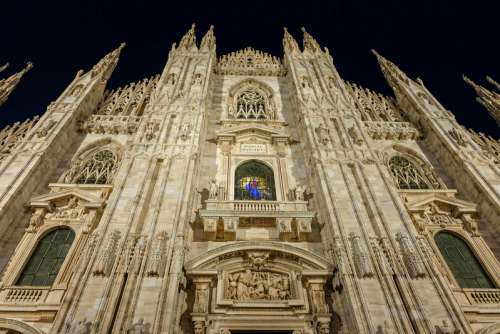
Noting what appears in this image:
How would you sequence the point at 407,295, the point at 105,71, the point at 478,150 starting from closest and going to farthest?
the point at 407,295 → the point at 478,150 → the point at 105,71

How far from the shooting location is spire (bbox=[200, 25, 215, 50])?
21702 millimetres

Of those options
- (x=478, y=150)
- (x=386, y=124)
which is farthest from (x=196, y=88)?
(x=478, y=150)

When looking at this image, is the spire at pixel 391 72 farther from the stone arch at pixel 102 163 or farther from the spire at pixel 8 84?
the spire at pixel 8 84

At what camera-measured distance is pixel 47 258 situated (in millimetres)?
10438

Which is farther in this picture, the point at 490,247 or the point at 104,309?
the point at 490,247

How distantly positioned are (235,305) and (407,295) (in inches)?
190

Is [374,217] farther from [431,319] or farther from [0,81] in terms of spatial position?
[0,81]


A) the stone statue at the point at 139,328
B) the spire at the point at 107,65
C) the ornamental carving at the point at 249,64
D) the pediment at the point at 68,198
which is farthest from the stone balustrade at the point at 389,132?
the spire at the point at 107,65

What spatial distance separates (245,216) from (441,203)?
8.32 meters

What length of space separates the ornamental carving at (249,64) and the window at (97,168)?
9929mm

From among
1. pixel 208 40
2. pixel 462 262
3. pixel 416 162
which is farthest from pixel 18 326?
pixel 208 40

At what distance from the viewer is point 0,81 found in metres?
15.3

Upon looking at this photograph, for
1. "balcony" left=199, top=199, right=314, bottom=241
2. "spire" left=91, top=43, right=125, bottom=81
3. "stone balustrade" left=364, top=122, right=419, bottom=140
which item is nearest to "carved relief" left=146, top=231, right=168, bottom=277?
"balcony" left=199, top=199, right=314, bottom=241

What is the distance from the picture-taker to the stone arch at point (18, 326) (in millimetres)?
8320
